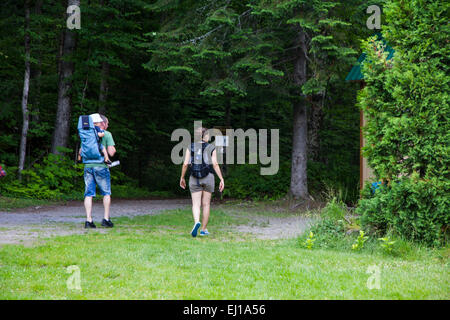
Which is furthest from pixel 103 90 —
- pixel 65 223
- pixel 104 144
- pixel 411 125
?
pixel 411 125

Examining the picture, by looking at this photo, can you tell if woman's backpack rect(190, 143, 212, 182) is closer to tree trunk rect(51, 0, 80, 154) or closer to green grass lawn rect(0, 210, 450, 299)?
green grass lawn rect(0, 210, 450, 299)

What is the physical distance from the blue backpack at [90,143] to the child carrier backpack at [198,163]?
1.70 metres

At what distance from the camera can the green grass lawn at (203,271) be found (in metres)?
4.74

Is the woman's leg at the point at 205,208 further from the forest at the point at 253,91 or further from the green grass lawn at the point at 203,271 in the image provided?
the forest at the point at 253,91

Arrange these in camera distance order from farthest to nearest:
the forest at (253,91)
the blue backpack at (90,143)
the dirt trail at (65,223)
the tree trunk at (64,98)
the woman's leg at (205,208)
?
the tree trunk at (64,98), the blue backpack at (90,143), the woman's leg at (205,208), the dirt trail at (65,223), the forest at (253,91)

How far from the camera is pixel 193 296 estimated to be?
460cm

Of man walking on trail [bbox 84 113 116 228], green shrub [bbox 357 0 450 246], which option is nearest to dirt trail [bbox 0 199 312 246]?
man walking on trail [bbox 84 113 116 228]

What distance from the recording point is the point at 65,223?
1001cm

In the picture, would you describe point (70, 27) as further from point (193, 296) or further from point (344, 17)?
point (193, 296)

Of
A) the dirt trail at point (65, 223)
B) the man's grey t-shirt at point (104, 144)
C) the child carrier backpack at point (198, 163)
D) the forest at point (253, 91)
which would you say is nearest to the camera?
the forest at point (253, 91)

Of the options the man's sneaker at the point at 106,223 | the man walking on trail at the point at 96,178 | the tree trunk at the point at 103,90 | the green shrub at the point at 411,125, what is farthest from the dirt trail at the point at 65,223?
the tree trunk at the point at 103,90

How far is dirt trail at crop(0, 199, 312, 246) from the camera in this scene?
833 centimetres

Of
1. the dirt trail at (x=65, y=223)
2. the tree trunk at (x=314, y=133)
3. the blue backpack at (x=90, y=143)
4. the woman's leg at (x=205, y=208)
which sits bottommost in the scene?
the dirt trail at (x=65, y=223)

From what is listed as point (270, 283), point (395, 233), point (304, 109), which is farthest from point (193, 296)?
point (304, 109)
